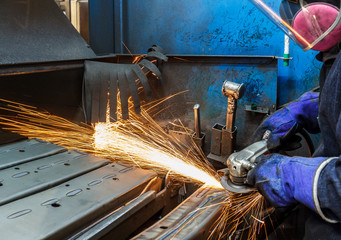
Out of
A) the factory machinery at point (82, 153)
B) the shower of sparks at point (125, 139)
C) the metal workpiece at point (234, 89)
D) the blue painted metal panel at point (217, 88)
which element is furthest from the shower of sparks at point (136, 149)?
the metal workpiece at point (234, 89)

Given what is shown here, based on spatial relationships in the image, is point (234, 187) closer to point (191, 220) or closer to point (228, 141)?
point (191, 220)

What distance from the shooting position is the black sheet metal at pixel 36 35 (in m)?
1.98

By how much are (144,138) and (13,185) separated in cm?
165

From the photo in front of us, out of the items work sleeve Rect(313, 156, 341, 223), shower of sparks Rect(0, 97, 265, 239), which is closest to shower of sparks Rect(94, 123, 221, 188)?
shower of sparks Rect(0, 97, 265, 239)

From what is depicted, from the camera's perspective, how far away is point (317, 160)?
1.13 metres

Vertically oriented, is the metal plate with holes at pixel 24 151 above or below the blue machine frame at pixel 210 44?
below

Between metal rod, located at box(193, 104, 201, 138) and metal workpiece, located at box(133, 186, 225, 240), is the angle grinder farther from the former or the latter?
metal rod, located at box(193, 104, 201, 138)

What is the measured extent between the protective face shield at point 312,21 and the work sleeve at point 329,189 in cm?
48

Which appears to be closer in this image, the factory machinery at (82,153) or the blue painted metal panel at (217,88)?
the factory machinery at (82,153)

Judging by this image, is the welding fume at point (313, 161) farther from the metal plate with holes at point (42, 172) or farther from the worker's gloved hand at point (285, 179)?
the metal plate with holes at point (42, 172)

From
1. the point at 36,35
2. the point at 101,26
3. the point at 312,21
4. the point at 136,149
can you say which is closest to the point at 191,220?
the point at 312,21

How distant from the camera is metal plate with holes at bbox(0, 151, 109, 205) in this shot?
51.8 inches

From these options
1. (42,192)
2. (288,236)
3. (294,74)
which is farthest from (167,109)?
(42,192)

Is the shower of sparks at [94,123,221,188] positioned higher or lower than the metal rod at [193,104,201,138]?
lower
